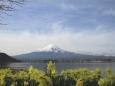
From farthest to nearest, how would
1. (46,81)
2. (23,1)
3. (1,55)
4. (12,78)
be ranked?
(1,55) < (23,1) < (12,78) < (46,81)

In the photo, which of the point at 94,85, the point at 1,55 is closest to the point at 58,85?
the point at 94,85

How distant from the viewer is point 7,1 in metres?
9.20

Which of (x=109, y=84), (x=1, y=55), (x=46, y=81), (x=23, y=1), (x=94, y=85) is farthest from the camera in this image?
(x=1, y=55)

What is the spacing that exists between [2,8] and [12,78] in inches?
263

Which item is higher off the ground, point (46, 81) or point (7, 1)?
point (7, 1)

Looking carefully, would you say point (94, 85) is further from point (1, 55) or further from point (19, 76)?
point (1, 55)

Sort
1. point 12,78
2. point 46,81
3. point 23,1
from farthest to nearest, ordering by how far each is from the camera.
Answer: point 23,1 < point 12,78 < point 46,81

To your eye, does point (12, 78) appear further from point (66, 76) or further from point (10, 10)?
point (10, 10)

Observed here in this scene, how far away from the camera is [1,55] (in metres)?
35.5

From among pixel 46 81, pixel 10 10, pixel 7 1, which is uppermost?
pixel 7 1

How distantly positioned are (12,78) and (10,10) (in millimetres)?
6315

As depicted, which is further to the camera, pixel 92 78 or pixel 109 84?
pixel 92 78

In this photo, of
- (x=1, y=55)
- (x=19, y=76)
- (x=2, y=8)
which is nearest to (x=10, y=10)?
(x=2, y=8)

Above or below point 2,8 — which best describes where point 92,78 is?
below
